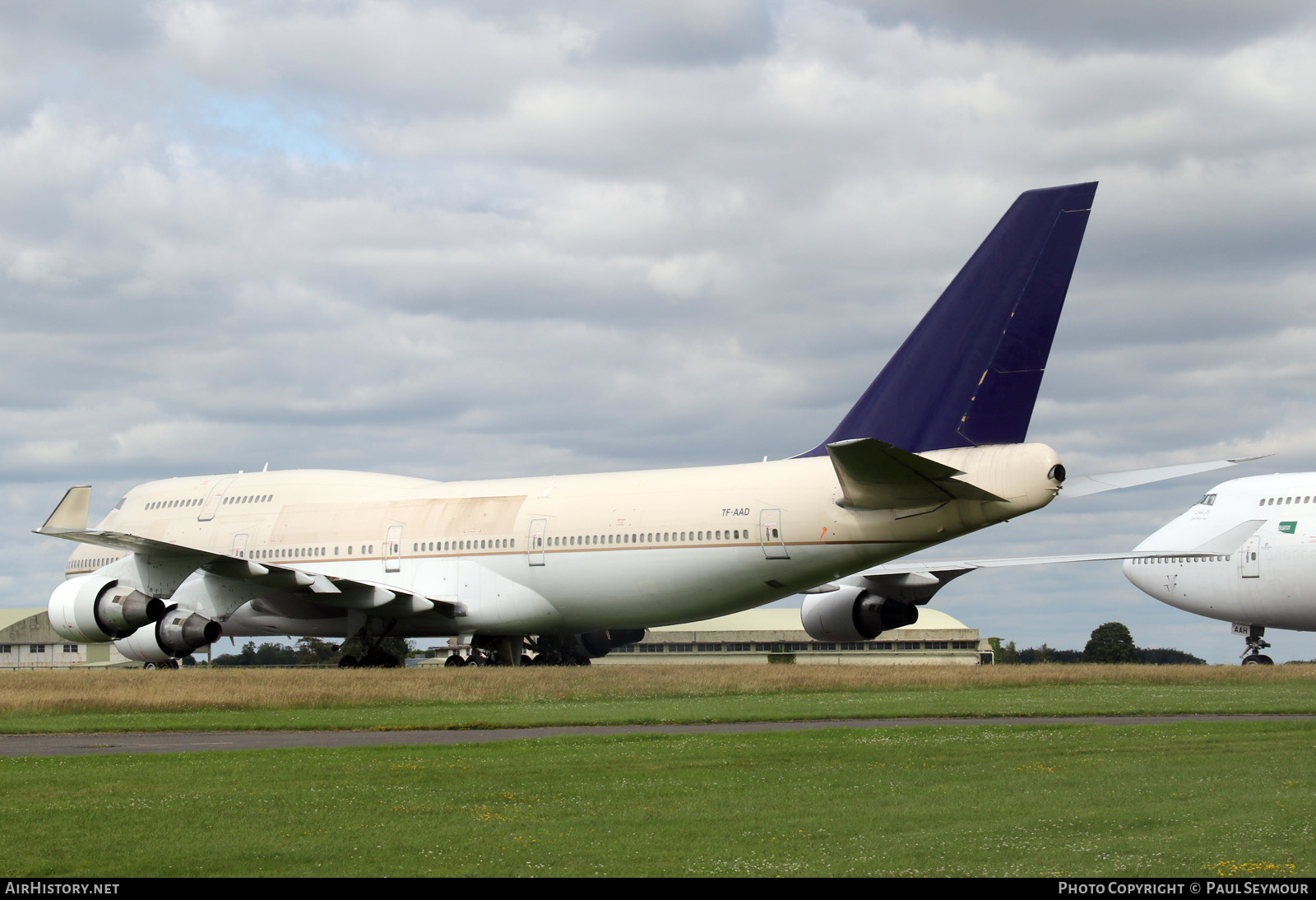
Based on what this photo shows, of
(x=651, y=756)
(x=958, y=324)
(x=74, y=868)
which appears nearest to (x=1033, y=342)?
(x=958, y=324)

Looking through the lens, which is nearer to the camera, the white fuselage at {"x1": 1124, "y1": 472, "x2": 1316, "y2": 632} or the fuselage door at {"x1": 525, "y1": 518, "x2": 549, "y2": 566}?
the fuselage door at {"x1": 525, "y1": 518, "x2": 549, "y2": 566}

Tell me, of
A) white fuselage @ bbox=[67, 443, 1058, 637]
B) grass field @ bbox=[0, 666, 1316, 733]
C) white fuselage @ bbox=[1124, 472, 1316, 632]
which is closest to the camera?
grass field @ bbox=[0, 666, 1316, 733]

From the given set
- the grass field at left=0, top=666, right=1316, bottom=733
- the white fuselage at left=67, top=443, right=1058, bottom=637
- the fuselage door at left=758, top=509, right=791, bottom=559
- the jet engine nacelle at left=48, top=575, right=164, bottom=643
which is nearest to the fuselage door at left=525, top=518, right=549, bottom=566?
the white fuselage at left=67, top=443, right=1058, bottom=637

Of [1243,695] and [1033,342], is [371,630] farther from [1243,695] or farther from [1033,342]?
[1243,695]

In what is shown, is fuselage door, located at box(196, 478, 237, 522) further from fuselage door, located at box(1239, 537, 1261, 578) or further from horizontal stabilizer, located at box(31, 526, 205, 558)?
fuselage door, located at box(1239, 537, 1261, 578)

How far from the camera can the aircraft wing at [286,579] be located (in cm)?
3131

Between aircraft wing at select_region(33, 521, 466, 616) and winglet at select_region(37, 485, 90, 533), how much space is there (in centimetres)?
2

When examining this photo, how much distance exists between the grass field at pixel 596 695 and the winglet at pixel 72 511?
3.49m

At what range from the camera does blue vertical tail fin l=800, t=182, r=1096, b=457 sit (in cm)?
2392

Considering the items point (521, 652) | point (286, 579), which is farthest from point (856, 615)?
point (286, 579)

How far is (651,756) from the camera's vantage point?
14078 millimetres

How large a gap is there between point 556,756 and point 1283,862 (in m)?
7.96

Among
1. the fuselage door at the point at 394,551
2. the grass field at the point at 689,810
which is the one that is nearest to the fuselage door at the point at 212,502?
the fuselage door at the point at 394,551

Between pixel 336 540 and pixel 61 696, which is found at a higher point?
pixel 336 540
